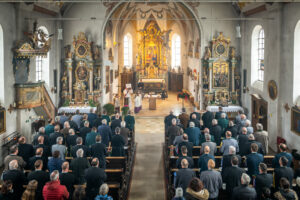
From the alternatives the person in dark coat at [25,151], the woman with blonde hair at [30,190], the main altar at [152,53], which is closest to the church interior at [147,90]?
the person in dark coat at [25,151]

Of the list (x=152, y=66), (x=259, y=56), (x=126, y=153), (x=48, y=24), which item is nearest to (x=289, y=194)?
(x=126, y=153)

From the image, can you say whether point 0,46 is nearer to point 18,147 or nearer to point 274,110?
point 18,147

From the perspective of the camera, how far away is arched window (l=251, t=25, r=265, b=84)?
19.8 m

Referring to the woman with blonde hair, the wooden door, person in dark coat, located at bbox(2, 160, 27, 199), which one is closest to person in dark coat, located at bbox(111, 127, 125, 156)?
person in dark coat, located at bbox(2, 160, 27, 199)

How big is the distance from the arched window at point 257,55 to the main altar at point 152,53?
1560 centimetres

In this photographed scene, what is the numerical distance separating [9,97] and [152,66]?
2213 centimetres

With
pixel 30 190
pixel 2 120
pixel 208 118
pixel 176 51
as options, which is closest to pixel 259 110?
pixel 208 118

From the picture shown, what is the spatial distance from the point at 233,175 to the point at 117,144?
16.3 feet

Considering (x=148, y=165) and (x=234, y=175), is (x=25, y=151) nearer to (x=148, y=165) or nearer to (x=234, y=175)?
(x=148, y=165)

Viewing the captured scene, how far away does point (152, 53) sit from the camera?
1441 inches

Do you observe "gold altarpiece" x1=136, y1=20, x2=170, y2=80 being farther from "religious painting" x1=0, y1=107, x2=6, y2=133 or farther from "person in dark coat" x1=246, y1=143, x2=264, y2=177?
"person in dark coat" x1=246, y1=143, x2=264, y2=177

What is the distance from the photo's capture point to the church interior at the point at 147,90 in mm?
11375

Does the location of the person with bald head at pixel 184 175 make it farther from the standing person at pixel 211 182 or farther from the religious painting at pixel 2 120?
the religious painting at pixel 2 120

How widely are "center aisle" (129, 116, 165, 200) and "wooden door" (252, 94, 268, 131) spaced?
5.47 m
